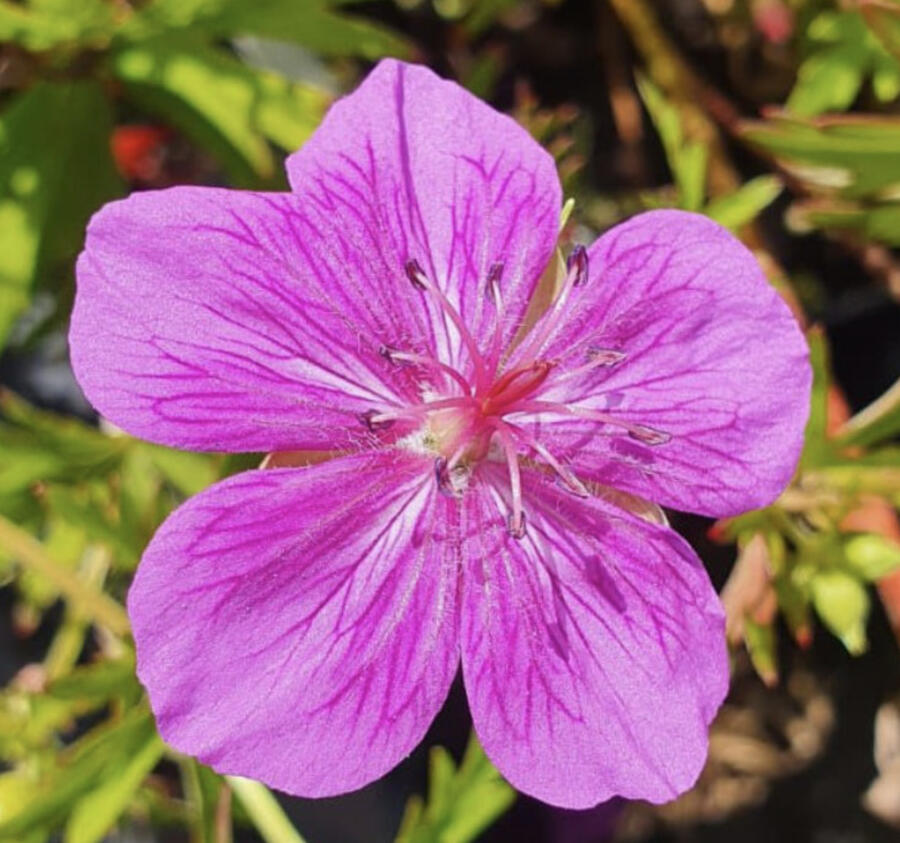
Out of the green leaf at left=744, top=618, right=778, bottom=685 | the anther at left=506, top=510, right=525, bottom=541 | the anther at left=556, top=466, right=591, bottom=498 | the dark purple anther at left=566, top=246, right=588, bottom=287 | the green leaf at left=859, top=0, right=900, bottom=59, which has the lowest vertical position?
the green leaf at left=744, top=618, right=778, bottom=685

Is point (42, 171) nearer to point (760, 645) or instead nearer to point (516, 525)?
point (516, 525)

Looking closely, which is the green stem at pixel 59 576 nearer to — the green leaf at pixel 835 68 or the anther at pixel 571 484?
the anther at pixel 571 484

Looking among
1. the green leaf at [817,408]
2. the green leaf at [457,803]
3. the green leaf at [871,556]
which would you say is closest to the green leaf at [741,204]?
the green leaf at [817,408]

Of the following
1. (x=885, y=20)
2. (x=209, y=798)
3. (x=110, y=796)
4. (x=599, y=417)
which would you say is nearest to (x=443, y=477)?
(x=599, y=417)

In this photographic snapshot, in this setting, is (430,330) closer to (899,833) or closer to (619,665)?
(619,665)

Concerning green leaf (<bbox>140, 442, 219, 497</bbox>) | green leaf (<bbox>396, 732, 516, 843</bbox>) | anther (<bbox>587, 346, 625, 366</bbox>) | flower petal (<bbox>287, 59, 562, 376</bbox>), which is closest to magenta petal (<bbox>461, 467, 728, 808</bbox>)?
anther (<bbox>587, 346, 625, 366</bbox>)

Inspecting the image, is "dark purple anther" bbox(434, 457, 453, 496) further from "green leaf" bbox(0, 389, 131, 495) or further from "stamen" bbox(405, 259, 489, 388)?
"green leaf" bbox(0, 389, 131, 495)
